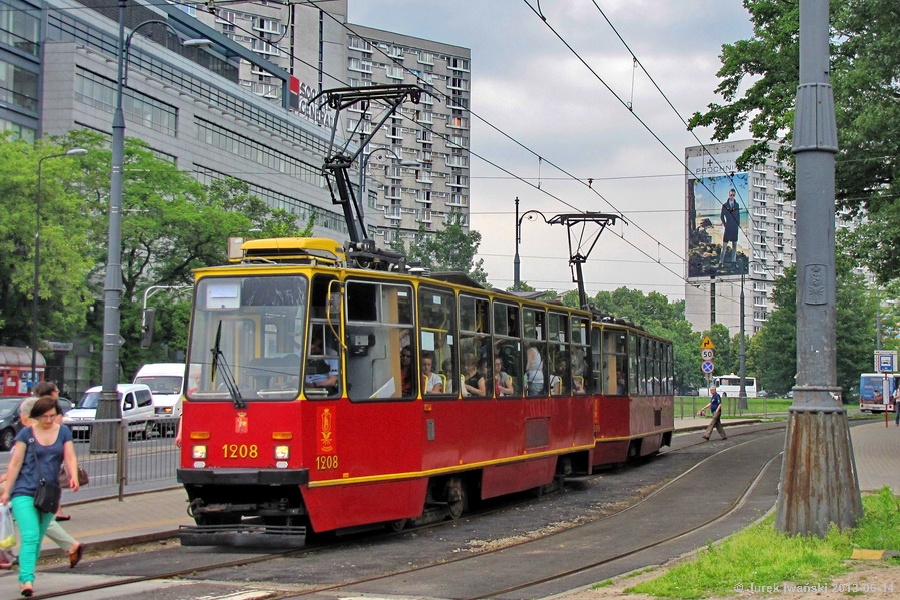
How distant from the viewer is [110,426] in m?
15.5

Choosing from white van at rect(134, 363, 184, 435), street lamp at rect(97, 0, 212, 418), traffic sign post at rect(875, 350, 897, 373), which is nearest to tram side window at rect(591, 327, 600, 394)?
street lamp at rect(97, 0, 212, 418)

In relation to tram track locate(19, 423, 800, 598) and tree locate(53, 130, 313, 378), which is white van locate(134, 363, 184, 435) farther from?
tram track locate(19, 423, 800, 598)

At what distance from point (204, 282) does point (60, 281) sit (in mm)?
34200

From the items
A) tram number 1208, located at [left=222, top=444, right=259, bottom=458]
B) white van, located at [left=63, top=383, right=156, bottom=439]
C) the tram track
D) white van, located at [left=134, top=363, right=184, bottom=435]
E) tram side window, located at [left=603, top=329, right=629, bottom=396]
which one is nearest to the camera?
the tram track

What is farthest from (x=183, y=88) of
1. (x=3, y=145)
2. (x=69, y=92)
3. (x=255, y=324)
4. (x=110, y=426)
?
(x=255, y=324)

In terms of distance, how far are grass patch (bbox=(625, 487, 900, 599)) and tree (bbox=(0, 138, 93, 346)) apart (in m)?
37.6

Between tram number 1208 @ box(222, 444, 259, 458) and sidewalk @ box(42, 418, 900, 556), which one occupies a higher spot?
tram number 1208 @ box(222, 444, 259, 458)

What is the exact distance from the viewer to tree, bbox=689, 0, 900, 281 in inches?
870

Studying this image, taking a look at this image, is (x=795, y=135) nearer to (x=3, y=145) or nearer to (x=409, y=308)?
(x=409, y=308)

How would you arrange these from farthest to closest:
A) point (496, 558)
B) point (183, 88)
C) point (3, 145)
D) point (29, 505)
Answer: point (183, 88) → point (3, 145) → point (496, 558) → point (29, 505)

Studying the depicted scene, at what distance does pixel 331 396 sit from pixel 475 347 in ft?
11.2

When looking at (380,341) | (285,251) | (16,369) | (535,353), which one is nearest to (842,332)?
(16,369)

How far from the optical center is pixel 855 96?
2269 cm

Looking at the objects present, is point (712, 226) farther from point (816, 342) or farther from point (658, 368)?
point (816, 342)
